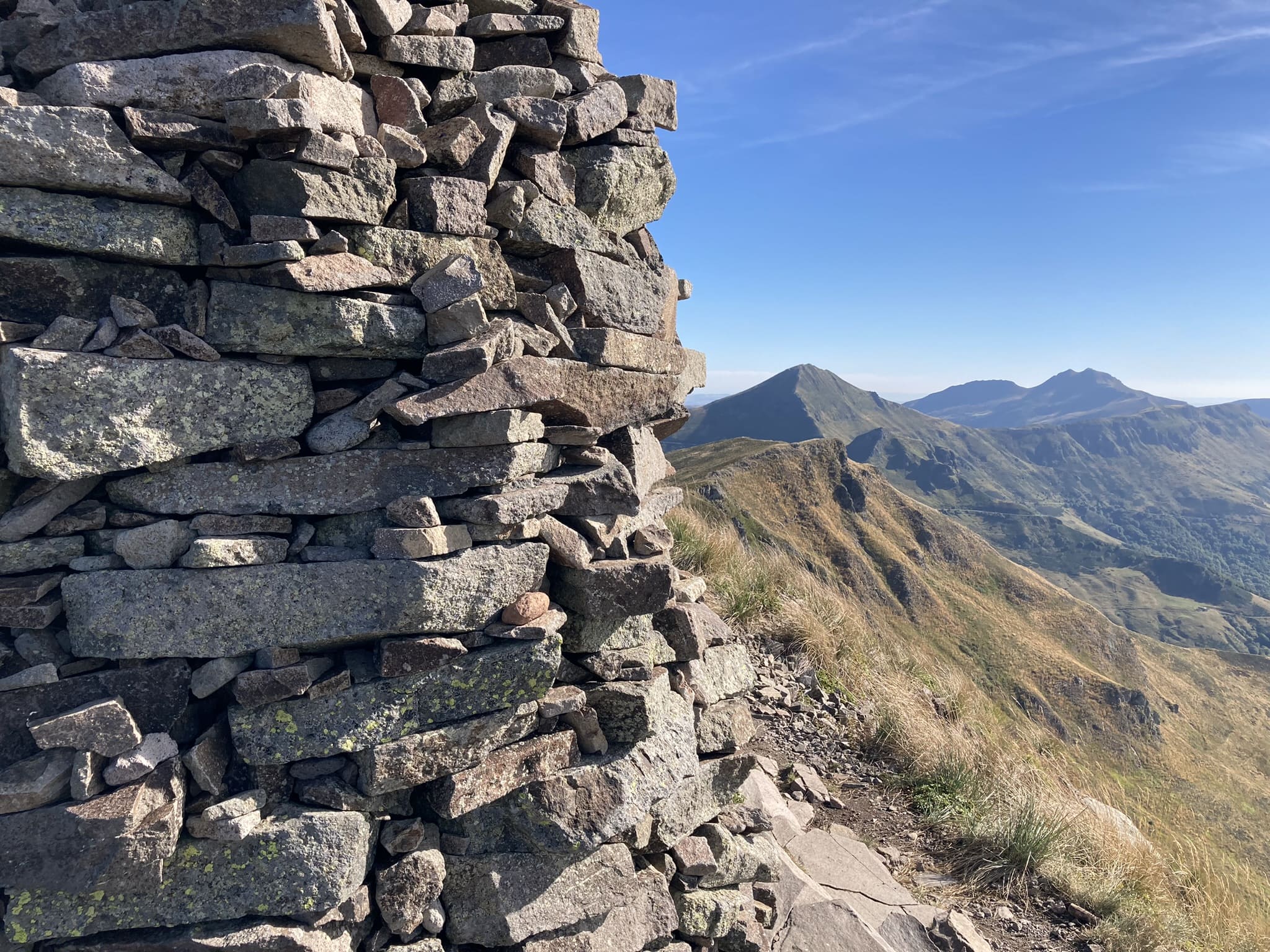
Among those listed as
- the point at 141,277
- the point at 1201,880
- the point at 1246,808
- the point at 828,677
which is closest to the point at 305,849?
the point at 141,277

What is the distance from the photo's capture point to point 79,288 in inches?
159

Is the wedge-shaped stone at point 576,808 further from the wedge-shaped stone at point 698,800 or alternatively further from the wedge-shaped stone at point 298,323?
the wedge-shaped stone at point 298,323

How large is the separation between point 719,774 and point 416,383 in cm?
406

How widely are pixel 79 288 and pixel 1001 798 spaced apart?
983 centimetres

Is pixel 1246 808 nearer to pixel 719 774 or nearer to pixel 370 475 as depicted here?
Answer: pixel 719 774

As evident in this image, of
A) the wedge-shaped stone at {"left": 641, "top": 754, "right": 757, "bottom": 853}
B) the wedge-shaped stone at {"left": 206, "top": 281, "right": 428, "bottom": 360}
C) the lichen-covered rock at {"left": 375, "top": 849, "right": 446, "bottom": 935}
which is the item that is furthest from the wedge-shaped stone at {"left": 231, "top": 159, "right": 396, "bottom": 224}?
the wedge-shaped stone at {"left": 641, "top": 754, "right": 757, "bottom": 853}

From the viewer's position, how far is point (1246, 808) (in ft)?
188

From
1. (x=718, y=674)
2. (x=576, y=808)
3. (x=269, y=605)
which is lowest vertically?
(x=576, y=808)

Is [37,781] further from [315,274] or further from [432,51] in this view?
[432,51]

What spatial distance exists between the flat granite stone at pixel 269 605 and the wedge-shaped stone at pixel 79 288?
1.52m

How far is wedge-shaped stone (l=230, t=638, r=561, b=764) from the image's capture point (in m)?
4.21

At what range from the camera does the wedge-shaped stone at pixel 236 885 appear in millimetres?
3936

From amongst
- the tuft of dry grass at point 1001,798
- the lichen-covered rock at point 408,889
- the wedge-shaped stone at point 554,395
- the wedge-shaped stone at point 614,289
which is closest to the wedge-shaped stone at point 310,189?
the wedge-shaped stone at point 554,395

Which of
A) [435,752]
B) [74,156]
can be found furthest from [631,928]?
[74,156]
